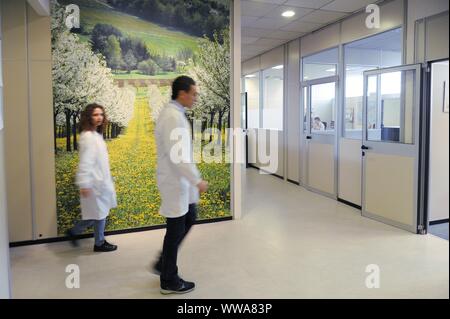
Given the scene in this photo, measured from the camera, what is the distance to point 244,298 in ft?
8.91

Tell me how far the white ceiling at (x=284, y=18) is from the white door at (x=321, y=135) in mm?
946

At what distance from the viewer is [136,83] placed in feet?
13.8

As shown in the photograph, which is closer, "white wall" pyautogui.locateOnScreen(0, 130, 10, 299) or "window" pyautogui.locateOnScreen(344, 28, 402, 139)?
"white wall" pyautogui.locateOnScreen(0, 130, 10, 299)

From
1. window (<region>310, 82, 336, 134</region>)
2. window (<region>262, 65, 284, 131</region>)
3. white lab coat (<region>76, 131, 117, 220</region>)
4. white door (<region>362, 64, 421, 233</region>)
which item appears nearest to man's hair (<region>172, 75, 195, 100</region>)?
white lab coat (<region>76, 131, 117, 220</region>)

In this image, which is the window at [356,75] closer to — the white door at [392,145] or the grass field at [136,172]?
the white door at [392,145]

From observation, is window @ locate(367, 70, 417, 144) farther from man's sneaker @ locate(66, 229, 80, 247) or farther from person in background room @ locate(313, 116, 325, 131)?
man's sneaker @ locate(66, 229, 80, 247)

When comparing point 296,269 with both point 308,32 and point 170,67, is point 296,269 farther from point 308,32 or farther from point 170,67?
point 308,32

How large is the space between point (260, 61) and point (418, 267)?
6521 millimetres

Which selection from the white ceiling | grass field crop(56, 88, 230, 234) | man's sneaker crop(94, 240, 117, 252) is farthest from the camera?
the white ceiling

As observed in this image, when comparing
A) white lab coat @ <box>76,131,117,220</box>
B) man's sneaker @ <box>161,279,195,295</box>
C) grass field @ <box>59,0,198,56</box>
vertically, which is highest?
grass field @ <box>59,0,198,56</box>

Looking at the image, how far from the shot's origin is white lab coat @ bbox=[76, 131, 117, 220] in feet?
11.0

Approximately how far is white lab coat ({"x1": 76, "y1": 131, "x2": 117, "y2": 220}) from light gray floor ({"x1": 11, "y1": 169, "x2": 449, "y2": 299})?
0.47 meters

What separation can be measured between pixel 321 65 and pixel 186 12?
312 cm
